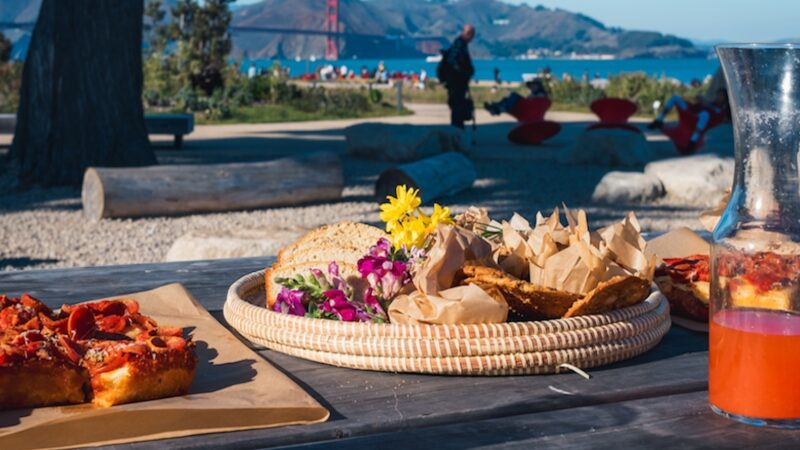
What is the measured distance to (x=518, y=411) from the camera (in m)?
1.58

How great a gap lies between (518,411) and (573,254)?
340 millimetres

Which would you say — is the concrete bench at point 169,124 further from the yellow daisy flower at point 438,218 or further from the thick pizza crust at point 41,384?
the thick pizza crust at point 41,384

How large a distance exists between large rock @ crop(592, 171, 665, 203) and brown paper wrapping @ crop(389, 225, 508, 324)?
9.21m

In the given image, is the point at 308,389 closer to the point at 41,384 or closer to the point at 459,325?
the point at 459,325

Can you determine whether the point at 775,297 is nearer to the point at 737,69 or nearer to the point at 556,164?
the point at 737,69

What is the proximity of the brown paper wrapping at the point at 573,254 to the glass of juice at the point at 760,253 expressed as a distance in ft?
0.95

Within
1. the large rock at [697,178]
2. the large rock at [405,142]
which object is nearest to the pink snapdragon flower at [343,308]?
the large rock at [697,178]

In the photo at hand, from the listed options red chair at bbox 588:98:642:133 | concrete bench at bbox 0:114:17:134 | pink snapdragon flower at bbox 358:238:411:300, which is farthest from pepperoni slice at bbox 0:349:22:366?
concrete bench at bbox 0:114:17:134

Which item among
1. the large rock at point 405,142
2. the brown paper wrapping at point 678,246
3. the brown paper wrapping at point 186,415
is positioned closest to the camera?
the brown paper wrapping at point 186,415

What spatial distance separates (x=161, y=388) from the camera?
5.01ft

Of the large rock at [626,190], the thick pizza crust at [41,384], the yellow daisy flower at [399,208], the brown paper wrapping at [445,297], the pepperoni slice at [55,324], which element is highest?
the yellow daisy flower at [399,208]

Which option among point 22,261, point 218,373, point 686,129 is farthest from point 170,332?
point 686,129

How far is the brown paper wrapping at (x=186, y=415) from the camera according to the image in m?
1.43

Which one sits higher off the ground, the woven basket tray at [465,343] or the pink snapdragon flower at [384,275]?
the pink snapdragon flower at [384,275]
